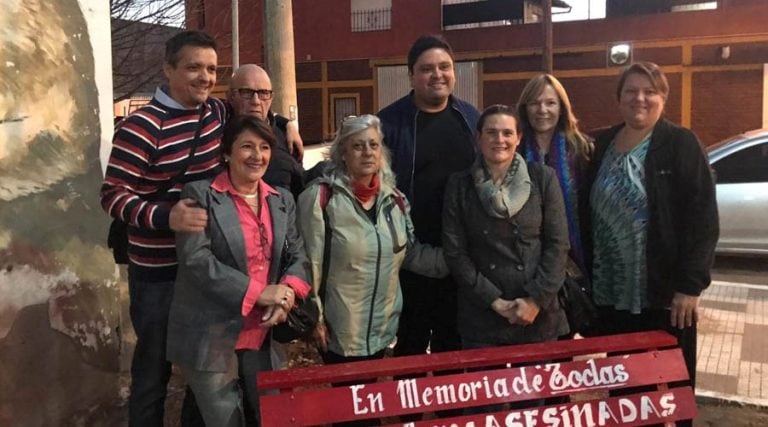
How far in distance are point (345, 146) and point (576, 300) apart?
1.24 metres

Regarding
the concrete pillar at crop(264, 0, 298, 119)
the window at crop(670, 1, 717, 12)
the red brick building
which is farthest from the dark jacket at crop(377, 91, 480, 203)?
the window at crop(670, 1, 717, 12)

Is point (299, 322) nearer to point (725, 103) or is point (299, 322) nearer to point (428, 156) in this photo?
point (428, 156)

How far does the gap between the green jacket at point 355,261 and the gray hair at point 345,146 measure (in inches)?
1.6

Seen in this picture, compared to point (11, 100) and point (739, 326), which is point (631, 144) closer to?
point (11, 100)

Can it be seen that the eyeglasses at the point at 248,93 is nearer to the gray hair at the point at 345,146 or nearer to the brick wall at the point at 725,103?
the gray hair at the point at 345,146

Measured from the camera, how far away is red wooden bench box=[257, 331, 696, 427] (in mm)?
2506

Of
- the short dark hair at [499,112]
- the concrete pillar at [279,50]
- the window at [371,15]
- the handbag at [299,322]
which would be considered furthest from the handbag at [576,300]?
the window at [371,15]

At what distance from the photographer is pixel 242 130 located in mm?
2711

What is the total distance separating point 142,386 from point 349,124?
1429 millimetres

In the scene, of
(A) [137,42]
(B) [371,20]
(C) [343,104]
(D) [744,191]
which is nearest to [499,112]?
(D) [744,191]

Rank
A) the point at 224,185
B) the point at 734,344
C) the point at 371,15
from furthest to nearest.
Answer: the point at 371,15 < the point at 734,344 < the point at 224,185

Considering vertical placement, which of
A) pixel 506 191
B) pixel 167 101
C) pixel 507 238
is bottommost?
pixel 507 238

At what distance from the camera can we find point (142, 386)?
9.75ft

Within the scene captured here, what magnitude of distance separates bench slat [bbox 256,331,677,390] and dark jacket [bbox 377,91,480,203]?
96 cm
